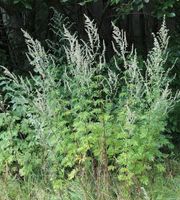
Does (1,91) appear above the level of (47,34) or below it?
below

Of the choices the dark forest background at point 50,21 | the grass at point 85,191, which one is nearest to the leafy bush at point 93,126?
the grass at point 85,191

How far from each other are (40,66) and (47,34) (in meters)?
2.35

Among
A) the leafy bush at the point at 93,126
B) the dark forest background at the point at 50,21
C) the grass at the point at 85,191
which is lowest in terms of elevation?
the grass at the point at 85,191

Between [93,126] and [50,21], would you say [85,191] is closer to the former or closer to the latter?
[93,126]

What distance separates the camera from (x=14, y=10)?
618 cm

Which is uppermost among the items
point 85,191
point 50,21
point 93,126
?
point 50,21

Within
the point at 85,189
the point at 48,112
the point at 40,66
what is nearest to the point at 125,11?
the point at 40,66

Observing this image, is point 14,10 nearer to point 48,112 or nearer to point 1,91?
point 1,91

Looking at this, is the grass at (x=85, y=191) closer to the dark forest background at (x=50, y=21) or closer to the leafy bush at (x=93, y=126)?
the leafy bush at (x=93, y=126)

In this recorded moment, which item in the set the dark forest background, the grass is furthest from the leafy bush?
the dark forest background

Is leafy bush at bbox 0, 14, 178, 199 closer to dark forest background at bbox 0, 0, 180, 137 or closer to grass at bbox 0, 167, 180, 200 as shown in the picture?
grass at bbox 0, 167, 180, 200

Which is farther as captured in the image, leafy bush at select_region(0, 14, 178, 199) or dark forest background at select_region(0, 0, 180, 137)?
dark forest background at select_region(0, 0, 180, 137)

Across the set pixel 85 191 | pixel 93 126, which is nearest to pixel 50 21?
pixel 93 126

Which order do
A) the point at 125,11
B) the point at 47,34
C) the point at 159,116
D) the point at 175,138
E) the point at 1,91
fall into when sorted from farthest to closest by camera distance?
1. the point at 47,34
2. the point at 175,138
3. the point at 1,91
4. the point at 125,11
5. the point at 159,116
